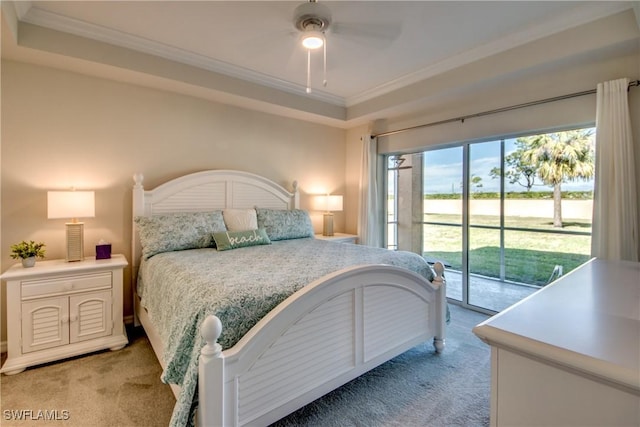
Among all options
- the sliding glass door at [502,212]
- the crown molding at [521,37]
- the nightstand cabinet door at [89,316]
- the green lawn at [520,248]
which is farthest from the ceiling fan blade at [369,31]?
the nightstand cabinet door at [89,316]

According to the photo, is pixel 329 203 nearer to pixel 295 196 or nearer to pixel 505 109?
pixel 295 196

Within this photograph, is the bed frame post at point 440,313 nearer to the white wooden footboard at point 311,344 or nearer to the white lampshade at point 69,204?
the white wooden footboard at point 311,344

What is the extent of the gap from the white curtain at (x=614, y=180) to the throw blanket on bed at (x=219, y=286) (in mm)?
1371

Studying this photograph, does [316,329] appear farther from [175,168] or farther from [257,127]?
[257,127]

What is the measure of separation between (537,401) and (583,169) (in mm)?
2954

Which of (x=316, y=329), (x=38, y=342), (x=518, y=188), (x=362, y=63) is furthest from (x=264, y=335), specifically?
(x=518, y=188)

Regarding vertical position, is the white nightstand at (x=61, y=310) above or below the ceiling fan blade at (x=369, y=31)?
below

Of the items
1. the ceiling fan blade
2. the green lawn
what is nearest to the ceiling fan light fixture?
the ceiling fan blade

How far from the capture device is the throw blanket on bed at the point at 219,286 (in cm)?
139

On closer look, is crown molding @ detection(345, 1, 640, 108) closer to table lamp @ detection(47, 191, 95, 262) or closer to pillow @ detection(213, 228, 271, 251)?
pillow @ detection(213, 228, 271, 251)

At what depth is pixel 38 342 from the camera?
7.25ft

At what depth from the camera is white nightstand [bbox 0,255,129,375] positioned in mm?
2139

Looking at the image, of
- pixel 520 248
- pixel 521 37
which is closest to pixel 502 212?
pixel 520 248

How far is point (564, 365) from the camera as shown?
608 millimetres
